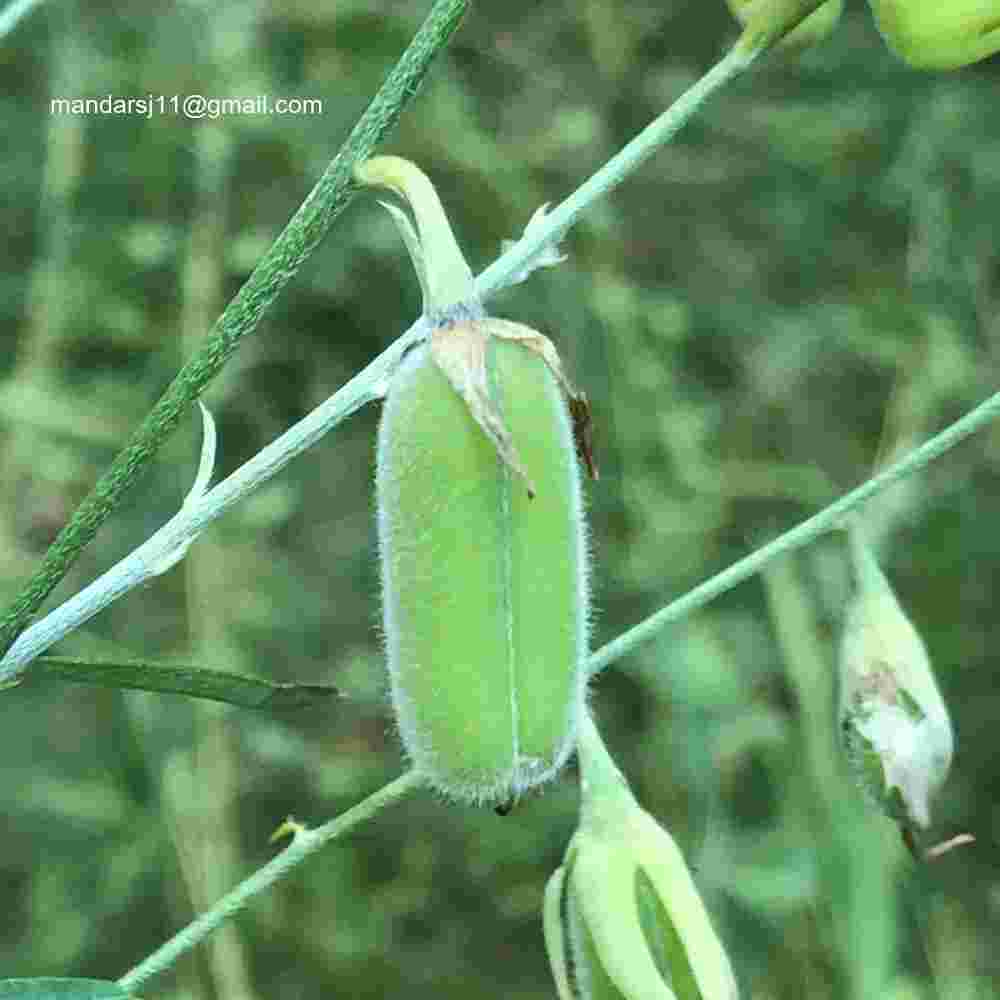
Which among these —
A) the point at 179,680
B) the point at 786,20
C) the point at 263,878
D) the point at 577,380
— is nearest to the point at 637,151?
the point at 786,20

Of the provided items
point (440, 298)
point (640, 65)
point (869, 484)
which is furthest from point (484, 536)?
point (640, 65)

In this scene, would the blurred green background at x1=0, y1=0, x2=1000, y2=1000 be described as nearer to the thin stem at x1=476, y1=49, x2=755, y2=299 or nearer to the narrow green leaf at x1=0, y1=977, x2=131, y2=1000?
the narrow green leaf at x1=0, y1=977, x2=131, y2=1000

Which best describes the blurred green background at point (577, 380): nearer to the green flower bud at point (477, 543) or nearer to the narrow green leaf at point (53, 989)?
the narrow green leaf at point (53, 989)

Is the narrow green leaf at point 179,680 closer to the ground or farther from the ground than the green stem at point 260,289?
closer to the ground

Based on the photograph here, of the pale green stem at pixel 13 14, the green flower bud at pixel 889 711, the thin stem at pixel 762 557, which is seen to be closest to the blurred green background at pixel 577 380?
the green flower bud at pixel 889 711

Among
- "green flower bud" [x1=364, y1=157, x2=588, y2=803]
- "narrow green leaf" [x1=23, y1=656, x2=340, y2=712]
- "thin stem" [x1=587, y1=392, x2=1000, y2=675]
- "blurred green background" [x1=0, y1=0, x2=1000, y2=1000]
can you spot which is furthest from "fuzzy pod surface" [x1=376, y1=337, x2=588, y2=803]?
"blurred green background" [x1=0, y1=0, x2=1000, y2=1000]

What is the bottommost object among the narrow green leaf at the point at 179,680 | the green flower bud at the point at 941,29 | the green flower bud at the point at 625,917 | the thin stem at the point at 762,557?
the green flower bud at the point at 625,917
